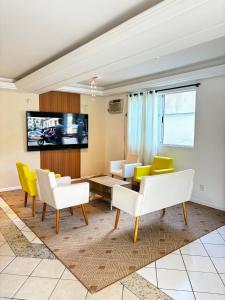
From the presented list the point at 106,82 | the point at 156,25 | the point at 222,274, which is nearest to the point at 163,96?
the point at 106,82

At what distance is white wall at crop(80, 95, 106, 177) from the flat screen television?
223 millimetres

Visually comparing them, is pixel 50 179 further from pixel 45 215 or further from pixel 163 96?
pixel 163 96

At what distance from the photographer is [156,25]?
2.01 metres

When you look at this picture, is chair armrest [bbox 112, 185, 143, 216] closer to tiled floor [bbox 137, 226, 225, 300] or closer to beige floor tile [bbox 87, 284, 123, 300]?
tiled floor [bbox 137, 226, 225, 300]

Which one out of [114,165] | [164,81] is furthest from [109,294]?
[164,81]

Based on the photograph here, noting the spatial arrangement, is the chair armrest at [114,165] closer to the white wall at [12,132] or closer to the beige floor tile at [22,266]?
the white wall at [12,132]

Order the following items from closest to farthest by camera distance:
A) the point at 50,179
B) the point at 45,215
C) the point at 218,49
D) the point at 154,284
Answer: the point at 154,284 → the point at 50,179 → the point at 218,49 → the point at 45,215

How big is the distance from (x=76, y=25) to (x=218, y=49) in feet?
6.92

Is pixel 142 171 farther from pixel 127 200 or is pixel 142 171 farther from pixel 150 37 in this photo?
pixel 150 37

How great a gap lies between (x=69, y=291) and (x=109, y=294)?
36 centimetres

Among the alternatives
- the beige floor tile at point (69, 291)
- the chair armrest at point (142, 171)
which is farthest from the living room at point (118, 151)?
the chair armrest at point (142, 171)

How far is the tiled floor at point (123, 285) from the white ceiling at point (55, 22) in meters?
2.60

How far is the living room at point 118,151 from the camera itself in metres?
2.16

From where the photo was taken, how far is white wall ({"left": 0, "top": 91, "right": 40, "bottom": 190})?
527 centimetres
